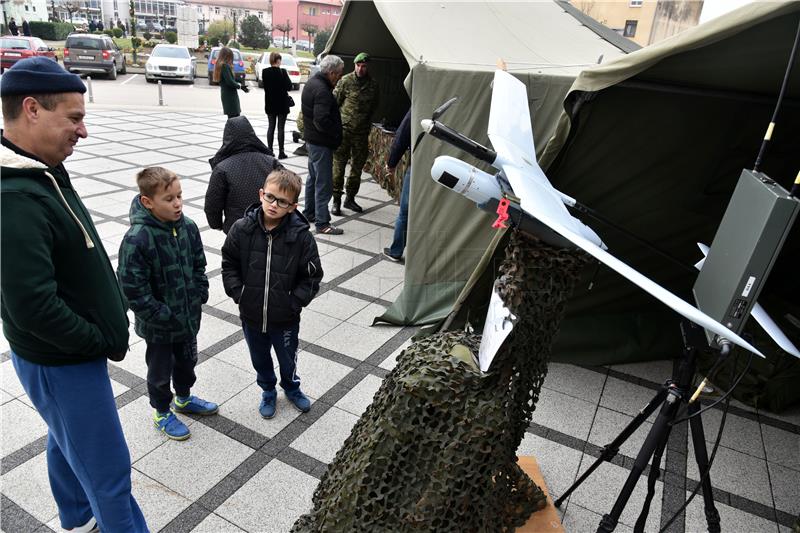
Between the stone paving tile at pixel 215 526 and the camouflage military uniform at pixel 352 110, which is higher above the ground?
the camouflage military uniform at pixel 352 110

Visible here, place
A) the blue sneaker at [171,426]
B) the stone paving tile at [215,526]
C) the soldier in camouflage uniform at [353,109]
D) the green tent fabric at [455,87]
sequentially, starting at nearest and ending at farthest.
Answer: the stone paving tile at [215,526] < the blue sneaker at [171,426] < the green tent fabric at [455,87] < the soldier in camouflage uniform at [353,109]

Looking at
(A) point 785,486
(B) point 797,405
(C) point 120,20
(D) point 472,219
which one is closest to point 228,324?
(D) point 472,219

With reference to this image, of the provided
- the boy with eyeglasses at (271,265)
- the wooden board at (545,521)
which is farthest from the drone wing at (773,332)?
the boy with eyeglasses at (271,265)

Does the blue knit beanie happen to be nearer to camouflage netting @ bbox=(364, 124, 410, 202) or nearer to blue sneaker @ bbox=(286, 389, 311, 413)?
blue sneaker @ bbox=(286, 389, 311, 413)

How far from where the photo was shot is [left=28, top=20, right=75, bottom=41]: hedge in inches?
1300

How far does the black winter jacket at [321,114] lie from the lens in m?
6.23

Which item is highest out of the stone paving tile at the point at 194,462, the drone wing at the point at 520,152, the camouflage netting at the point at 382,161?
the drone wing at the point at 520,152

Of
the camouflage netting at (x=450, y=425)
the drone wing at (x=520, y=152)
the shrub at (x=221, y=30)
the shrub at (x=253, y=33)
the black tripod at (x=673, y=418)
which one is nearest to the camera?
the drone wing at (x=520, y=152)

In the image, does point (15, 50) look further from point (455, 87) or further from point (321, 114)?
point (455, 87)

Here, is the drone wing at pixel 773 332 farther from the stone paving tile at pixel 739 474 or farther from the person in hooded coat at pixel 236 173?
the person in hooded coat at pixel 236 173

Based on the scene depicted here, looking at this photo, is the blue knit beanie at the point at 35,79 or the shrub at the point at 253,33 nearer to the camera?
the blue knit beanie at the point at 35,79

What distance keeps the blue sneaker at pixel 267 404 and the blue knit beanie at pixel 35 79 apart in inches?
87.0

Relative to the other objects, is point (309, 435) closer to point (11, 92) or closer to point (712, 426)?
point (11, 92)

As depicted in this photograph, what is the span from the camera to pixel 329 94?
20.5 ft
